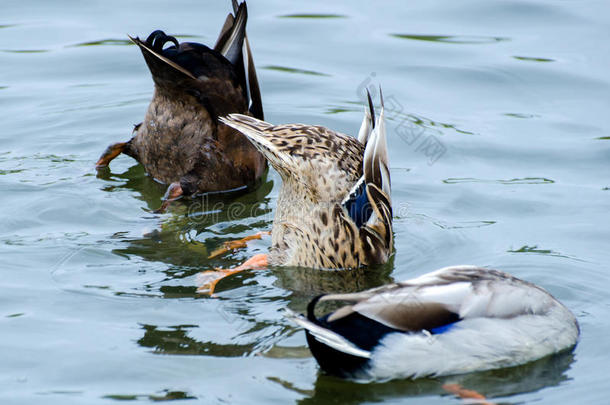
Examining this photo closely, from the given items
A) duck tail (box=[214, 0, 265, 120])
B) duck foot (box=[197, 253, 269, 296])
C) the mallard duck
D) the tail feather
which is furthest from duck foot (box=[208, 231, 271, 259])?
the mallard duck

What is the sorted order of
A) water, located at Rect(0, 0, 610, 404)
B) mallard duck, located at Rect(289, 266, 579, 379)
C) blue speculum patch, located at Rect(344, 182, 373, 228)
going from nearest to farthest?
1. mallard duck, located at Rect(289, 266, 579, 379)
2. water, located at Rect(0, 0, 610, 404)
3. blue speculum patch, located at Rect(344, 182, 373, 228)

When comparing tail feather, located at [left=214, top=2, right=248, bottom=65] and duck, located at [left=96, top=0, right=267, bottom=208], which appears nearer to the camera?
duck, located at [left=96, top=0, right=267, bottom=208]

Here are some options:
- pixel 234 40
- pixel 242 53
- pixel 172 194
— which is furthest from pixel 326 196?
pixel 234 40

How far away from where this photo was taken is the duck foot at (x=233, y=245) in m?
6.45

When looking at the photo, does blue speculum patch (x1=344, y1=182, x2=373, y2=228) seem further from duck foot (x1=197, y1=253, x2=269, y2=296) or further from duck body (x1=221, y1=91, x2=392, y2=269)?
duck foot (x1=197, y1=253, x2=269, y2=296)

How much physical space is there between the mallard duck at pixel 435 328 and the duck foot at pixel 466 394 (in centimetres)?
9

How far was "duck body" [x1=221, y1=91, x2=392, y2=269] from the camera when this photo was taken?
237 inches

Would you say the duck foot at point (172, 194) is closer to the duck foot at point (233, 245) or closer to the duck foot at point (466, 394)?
the duck foot at point (233, 245)

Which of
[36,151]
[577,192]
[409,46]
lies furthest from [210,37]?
[577,192]

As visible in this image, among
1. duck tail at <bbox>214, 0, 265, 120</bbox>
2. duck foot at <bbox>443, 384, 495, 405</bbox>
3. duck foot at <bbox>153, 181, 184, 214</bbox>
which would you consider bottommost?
duck foot at <bbox>443, 384, 495, 405</bbox>

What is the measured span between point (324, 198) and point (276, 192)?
1.69 metres

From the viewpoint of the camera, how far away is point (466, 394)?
471 cm

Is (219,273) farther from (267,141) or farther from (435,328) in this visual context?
(435,328)

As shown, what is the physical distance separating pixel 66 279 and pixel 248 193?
2177mm
